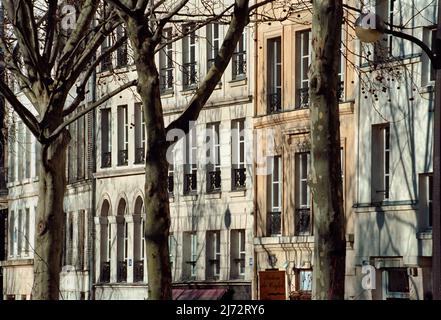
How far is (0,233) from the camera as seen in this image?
265 feet

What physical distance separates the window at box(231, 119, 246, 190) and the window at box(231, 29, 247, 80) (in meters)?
1.39

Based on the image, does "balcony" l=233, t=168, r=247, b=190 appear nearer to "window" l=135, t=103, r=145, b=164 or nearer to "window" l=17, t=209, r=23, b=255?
"window" l=135, t=103, r=145, b=164

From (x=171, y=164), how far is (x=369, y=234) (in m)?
12.1

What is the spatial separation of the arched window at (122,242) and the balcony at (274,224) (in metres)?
11.3

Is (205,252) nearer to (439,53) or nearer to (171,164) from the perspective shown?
(171,164)

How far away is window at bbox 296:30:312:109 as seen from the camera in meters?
48.7

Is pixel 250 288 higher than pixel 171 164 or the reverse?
the reverse

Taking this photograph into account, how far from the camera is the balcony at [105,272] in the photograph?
62.2 metres

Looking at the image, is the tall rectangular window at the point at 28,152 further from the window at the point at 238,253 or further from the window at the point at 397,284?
the window at the point at 397,284

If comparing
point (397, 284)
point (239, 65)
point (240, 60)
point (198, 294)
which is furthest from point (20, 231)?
point (397, 284)

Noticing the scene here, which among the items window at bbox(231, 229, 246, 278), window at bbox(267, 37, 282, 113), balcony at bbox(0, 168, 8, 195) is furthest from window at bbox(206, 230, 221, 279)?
balcony at bbox(0, 168, 8, 195)

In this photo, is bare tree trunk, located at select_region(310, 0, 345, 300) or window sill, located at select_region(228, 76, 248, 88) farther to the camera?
window sill, located at select_region(228, 76, 248, 88)
